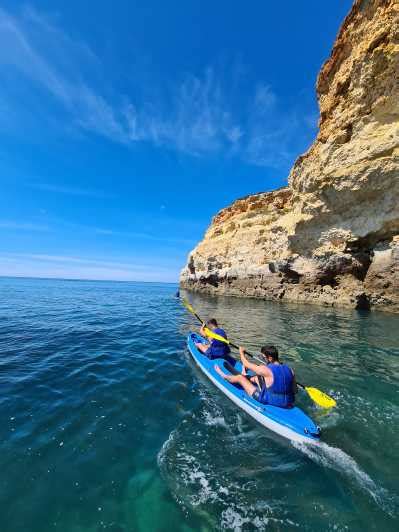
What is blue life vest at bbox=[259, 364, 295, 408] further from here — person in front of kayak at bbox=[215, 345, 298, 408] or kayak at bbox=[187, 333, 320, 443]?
kayak at bbox=[187, 333, 320, 443]

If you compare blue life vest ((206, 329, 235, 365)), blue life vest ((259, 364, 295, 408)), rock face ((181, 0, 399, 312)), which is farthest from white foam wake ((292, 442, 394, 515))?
rock face ((181, 0, 399, 312))

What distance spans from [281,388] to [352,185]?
17.8 meters

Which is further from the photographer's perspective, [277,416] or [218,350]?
[218,350]

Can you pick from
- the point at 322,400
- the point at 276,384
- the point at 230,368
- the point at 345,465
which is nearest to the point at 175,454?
the point at 276,384

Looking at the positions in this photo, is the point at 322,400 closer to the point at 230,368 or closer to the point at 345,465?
the point at 345,465

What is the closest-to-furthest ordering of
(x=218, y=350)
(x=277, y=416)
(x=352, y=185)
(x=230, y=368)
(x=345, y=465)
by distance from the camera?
1. (x=345, y=465)
2. (x=277, y=416)
3. (x=230, y=368)
4. (x=218, y=350)
5. (x=352, y=185)

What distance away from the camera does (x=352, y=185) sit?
17859 mm

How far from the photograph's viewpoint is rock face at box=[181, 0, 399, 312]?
52.2 feet

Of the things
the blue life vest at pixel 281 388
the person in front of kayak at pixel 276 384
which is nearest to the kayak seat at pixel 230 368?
the person in front of kayak at pixel 276 384

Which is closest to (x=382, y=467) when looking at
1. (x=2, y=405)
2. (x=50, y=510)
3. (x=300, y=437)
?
(x=300, y=437)

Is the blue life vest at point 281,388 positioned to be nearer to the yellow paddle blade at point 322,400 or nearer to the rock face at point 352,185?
the yellow paddle blade at point 322,400

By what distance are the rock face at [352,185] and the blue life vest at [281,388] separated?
17.3 meters

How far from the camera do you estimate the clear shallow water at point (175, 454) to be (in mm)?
3176

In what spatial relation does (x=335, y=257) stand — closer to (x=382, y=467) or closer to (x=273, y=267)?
(x=273, y=267)
